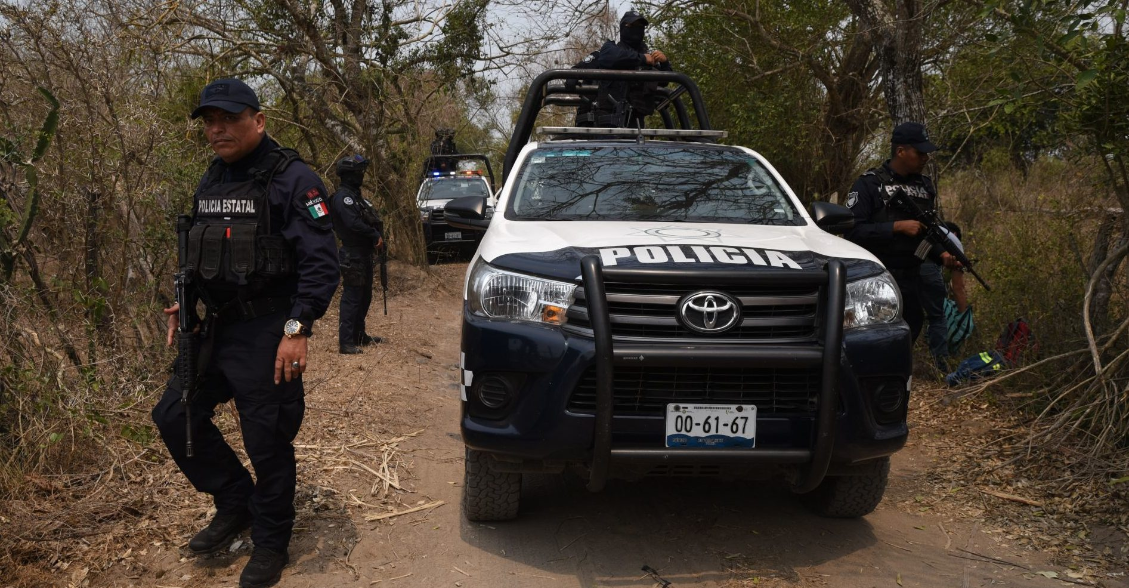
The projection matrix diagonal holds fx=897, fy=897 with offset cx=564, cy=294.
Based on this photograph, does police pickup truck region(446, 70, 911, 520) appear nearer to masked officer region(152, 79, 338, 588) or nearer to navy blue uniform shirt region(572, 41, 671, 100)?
masked officer region(152, 79, 338, 588)

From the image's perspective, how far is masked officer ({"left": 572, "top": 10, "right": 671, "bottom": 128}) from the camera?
685cm

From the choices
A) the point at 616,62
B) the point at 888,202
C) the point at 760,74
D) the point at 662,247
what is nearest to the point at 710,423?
the point at 662,247

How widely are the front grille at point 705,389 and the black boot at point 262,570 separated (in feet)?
4.24

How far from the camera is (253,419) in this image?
336 cm

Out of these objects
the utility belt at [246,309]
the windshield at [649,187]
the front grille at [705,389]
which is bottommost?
the front grille at [705,389]

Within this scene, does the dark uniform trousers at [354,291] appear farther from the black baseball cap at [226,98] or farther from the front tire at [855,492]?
the front tire at [855,492]

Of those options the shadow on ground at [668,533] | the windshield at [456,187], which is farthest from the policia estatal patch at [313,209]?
the windshield at [456,187]

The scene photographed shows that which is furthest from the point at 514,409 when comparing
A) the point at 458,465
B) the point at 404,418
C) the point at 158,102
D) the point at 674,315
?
the point at 158,102

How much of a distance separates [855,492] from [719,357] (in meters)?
1.25

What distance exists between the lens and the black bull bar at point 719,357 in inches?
124

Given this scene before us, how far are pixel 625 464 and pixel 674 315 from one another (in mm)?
579

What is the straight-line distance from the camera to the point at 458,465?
4.93 m

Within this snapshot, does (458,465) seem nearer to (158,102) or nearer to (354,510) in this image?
(354,510)

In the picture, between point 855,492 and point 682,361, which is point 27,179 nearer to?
point 682,361
